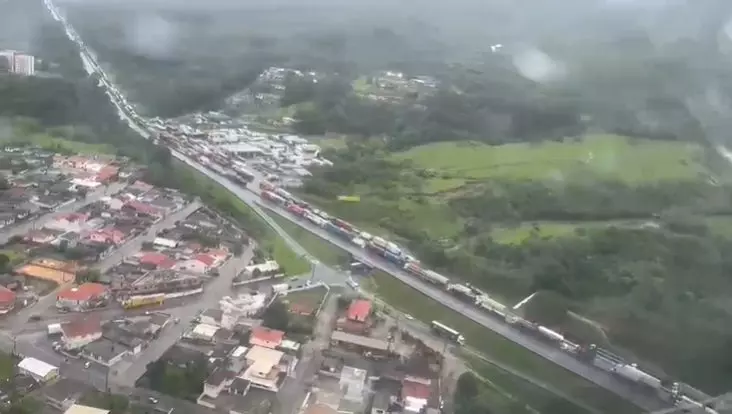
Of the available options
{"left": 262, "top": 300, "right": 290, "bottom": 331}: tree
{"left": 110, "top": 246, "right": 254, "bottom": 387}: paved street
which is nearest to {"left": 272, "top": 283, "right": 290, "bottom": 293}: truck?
{"left": 262, "top": 300, "right": 290, "bottom": 331}: tree

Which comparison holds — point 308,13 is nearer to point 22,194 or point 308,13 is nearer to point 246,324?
point 22,194

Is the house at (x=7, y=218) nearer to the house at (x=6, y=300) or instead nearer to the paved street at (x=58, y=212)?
the paved street at (x=58, y=212)

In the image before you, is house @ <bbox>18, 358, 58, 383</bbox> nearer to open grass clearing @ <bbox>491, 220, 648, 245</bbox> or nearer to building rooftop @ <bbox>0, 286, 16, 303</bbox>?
building rooftop @ <bbox>0, 286, 16, 303</bbox>

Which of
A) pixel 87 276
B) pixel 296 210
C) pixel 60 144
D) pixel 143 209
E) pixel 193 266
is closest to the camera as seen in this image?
pixel 87 276

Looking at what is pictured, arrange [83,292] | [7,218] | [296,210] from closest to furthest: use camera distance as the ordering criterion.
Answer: [83,292] < [7,218] < [296,210]

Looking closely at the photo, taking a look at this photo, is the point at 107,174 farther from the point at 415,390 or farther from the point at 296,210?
the point at 415,390

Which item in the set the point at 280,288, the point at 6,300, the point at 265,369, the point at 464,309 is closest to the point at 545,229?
the point at 464,309

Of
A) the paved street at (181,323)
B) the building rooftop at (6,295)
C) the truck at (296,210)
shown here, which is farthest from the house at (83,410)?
the truck at (296,210)
